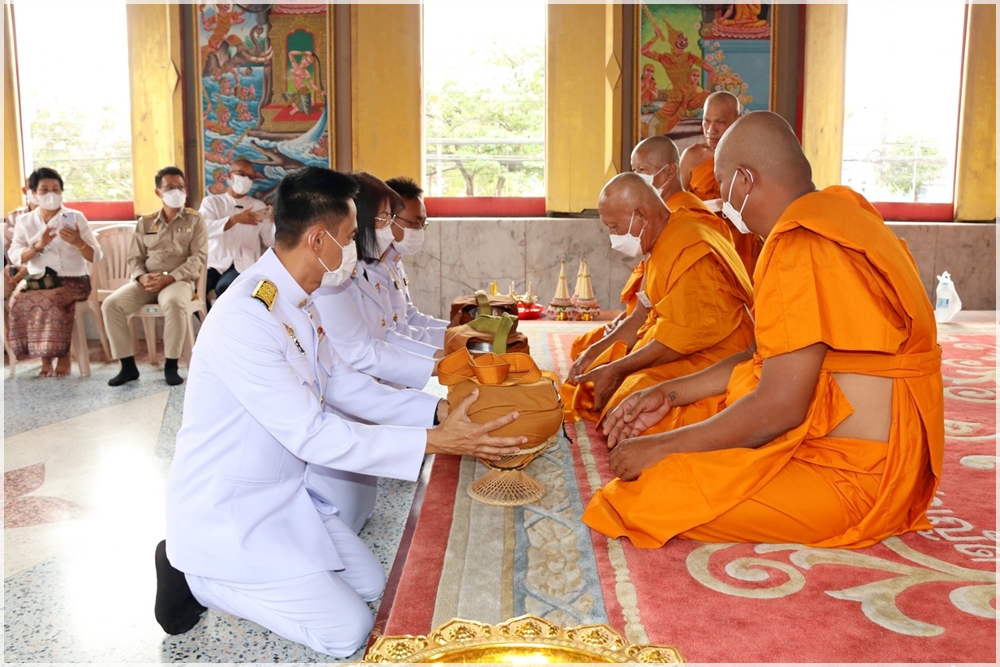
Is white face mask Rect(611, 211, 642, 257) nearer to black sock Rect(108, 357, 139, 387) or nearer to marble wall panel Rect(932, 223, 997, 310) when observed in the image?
black sock Rect(108, 357, 139, 387)

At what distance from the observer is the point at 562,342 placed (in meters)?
5.91

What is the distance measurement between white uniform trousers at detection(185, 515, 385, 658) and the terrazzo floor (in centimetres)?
8

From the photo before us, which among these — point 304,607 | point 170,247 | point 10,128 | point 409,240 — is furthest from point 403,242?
point 10,128

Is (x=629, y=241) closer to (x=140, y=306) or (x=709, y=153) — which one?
(x=709, y=153)

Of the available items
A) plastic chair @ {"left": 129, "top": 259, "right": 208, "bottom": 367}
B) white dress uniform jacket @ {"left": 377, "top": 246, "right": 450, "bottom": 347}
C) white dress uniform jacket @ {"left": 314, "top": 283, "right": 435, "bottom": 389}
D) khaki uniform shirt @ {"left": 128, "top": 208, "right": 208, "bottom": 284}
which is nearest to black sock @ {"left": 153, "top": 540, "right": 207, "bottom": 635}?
white dress uniform jacket @ {"left": 314, "top": 283, "right": 435, "bottom": 389}

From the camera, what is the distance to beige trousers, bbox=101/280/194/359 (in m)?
6.26

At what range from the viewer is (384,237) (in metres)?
4.18

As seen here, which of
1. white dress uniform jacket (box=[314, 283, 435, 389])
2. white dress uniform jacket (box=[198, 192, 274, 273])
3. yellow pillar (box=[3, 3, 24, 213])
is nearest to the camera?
white dress uniform jacket (box=[314, 283, 435, 389])

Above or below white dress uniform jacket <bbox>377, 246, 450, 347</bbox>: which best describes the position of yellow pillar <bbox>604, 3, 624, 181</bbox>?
above

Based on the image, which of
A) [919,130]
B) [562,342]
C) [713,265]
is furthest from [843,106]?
[713,265]

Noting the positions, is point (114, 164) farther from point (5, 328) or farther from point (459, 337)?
point (459, 337)

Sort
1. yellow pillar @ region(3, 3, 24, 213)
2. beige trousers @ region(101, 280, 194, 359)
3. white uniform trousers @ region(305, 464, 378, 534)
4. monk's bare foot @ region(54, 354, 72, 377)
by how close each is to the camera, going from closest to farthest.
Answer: white uniform trousers @ region(305, 464, 378, 534) → beige trousers @ region(101, 280, 194, 359) → monk's bare foot @ region(54, 354, 72, 377) → yellow pillar @ region(3, 3, 24, 213)

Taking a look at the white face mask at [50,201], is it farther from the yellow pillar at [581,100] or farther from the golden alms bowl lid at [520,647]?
the golden alms bowl lid at [520,647]

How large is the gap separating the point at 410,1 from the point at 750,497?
7042 mm
